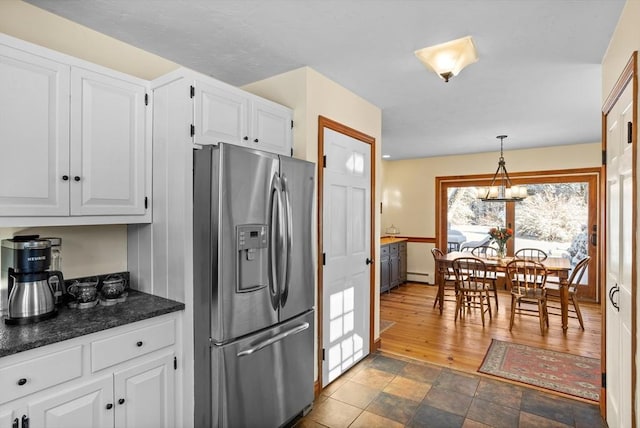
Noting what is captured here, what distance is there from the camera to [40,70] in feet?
5.65

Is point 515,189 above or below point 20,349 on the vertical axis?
above

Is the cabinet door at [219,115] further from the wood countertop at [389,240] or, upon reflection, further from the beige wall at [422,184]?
the beige wall at [422,184]

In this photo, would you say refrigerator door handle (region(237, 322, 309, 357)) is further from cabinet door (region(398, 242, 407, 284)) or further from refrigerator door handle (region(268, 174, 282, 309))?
cabinet door (region(398, 242, 407, 284))

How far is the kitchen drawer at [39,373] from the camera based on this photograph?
1.39m

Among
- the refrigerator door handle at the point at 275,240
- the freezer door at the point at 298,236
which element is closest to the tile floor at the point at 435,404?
the freezer door at the point at 298,236

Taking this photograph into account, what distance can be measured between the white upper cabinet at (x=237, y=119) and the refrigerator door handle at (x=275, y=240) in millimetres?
412

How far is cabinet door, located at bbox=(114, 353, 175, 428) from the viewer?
175 cm

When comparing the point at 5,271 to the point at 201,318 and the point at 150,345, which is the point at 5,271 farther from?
the point at 201,318

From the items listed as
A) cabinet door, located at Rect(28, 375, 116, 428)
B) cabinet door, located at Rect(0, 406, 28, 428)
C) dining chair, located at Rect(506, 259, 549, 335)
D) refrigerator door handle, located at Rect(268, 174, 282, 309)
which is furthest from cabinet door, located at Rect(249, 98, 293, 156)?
dining chair, located at Rect(506, 259, 549, 335)

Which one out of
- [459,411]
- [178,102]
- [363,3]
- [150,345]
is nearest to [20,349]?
[150,345]

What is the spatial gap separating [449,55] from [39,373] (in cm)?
274

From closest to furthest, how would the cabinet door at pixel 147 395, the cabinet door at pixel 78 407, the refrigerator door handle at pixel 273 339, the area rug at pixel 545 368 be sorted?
the cabinet door at pixel 78 407, the cabinet door at pixel 147 395, the refrigerator door handle at pixel 273 339, the area rug at pixel 545 368

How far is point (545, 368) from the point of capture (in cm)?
320

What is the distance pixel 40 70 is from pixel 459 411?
3180mm
